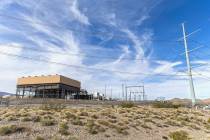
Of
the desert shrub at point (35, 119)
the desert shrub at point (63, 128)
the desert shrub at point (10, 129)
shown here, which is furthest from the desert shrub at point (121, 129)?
the desert shrub at point (10, 129)

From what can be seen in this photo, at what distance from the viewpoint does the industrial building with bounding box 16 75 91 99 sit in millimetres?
84750

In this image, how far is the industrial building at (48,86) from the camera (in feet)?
278

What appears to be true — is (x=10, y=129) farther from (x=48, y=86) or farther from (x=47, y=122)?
(x=48, y=86)

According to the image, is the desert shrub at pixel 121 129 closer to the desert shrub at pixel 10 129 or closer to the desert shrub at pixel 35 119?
the desert shrub at pixel 35 119

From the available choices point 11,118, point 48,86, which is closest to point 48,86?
point 48,86

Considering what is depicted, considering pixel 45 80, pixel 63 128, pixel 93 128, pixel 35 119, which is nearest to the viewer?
pixel 63 128

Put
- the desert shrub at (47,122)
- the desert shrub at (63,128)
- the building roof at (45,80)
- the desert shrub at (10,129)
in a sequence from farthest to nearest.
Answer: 1. the building roof at (45,80)
2. the desert shrub at (47,122)
3. the desert shrub at (63,128)
4. the desert shrub at (10,129)

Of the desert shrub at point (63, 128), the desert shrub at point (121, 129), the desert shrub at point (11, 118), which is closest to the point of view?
the desert shrub at point (63, 128)

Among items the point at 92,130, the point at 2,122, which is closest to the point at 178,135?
the point at 92,130

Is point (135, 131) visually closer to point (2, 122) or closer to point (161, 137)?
point (161, 137)

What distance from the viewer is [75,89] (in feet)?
317

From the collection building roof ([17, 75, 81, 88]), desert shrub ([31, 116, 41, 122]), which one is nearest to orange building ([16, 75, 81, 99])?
building roof ([17, 75, 81, 88])

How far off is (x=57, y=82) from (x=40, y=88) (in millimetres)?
9866

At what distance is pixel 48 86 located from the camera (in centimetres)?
8638
